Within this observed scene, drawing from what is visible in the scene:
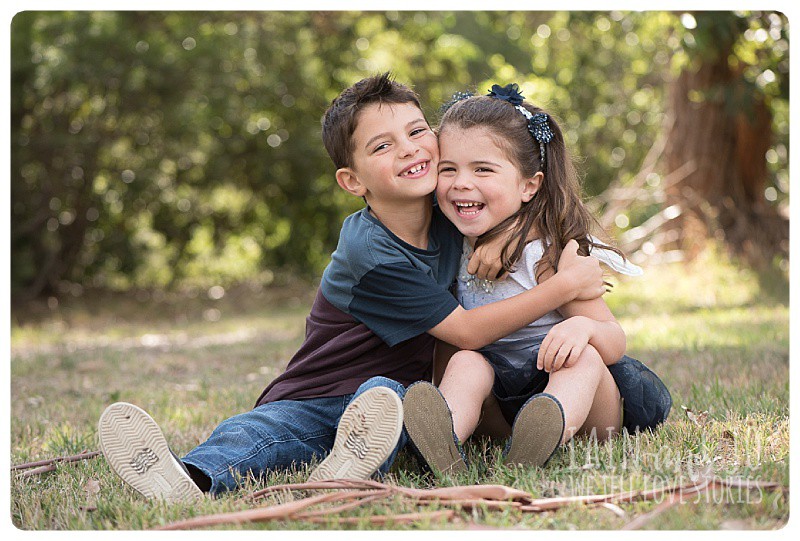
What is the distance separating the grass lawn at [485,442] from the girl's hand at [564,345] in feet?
0.84

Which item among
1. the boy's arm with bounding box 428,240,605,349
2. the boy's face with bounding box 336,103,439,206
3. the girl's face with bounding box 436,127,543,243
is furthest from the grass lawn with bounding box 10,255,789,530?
the boy's face with bounding box 336,103,439,206

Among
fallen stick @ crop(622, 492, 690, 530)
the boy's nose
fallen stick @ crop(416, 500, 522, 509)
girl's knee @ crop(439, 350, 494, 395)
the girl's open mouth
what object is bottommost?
fallen stick @ crop(622, 492, 690, 530)

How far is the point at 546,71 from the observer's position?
14078 millimetres

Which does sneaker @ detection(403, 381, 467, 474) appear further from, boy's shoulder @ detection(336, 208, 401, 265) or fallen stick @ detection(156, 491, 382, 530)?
boy's shoulder @ detection(336, 208, 401, 265)

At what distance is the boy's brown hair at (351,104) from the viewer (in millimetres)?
2971

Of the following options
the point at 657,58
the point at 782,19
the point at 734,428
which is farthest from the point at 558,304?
the point at 657,58

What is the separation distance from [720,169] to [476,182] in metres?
6.09

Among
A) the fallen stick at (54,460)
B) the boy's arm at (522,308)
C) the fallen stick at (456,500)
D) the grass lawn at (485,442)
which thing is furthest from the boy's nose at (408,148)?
the fallen stick at (54,460)

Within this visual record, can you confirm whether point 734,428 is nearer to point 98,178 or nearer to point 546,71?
point 98,178

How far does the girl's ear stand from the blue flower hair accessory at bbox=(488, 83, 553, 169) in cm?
5

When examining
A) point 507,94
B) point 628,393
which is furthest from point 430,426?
point 507,94

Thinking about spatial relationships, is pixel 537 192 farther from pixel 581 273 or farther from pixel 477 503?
pixel 477 503

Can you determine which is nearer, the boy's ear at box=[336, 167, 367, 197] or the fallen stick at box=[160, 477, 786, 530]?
the fallen stick at box=[160, 477, 786, 530]

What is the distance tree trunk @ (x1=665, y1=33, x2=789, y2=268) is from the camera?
26.8 feet
